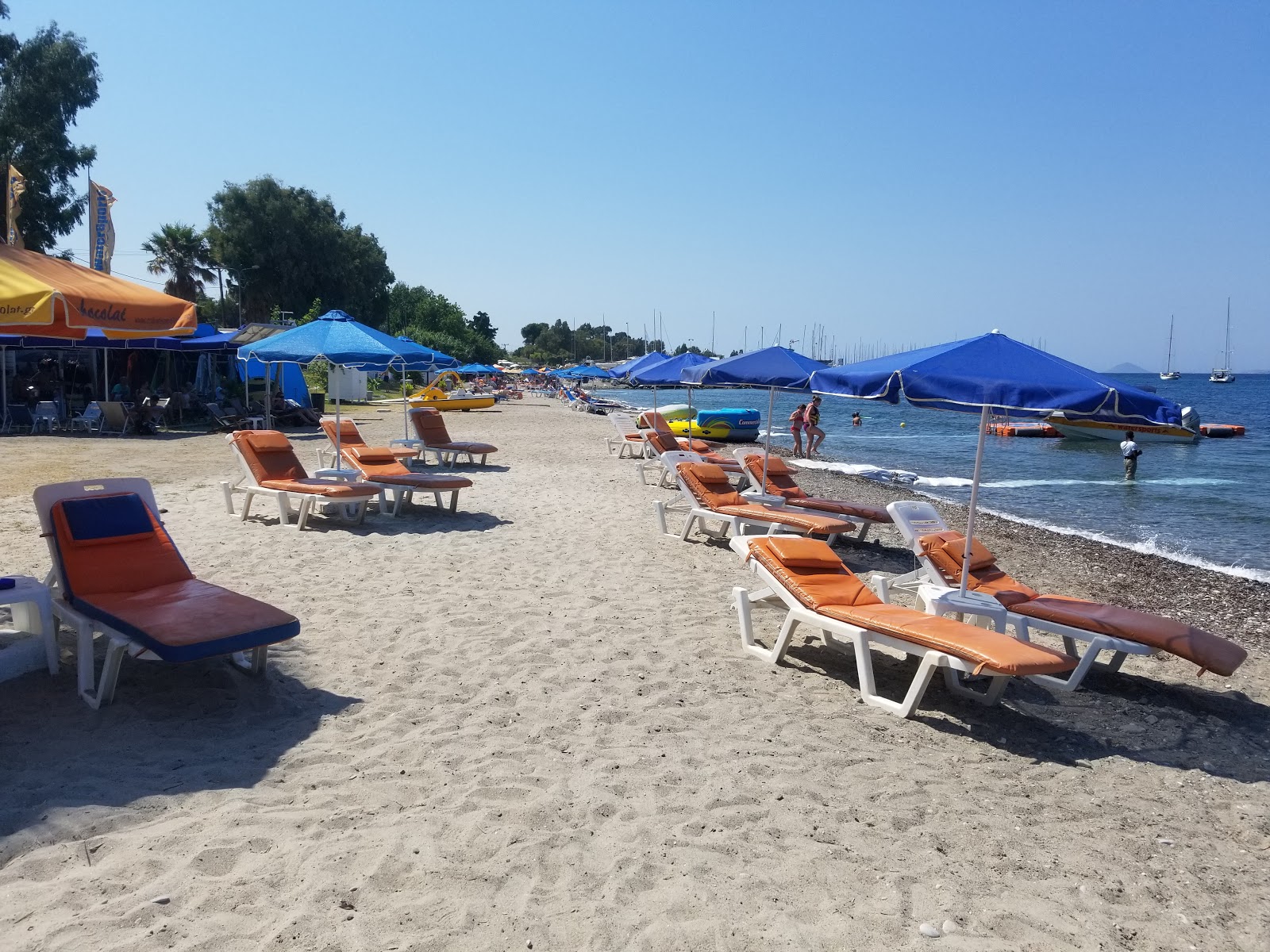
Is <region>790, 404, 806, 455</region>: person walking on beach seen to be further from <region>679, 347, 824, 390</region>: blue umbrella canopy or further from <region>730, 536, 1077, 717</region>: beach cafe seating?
<region>730, 536, 1077, 717</region>: beach cafe seating

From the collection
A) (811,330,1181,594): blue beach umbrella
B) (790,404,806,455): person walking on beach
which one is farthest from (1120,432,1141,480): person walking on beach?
(811,330,1181,594): blue beach umbrella

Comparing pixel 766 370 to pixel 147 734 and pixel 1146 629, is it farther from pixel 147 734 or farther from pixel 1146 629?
pixel 147 734

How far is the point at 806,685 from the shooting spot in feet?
16.3

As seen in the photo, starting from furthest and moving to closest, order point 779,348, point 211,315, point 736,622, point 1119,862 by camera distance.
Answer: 1. point 211,315
2. point 779,348
3. point 736,622
4. point 1119,862

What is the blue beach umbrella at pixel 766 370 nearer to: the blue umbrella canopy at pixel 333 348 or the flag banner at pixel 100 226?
the blue umbrella canopy at pixel 333 348

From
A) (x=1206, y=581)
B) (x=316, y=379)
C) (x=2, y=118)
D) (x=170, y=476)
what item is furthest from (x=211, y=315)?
(x=1206, y=581)

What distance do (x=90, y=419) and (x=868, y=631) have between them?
18997 mm

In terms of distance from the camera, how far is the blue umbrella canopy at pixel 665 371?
13945 mm

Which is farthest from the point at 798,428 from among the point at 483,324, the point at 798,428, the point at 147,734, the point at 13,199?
the point at 483,324

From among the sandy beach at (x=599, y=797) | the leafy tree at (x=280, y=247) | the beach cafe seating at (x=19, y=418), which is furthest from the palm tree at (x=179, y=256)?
the sandy beach at (x=599, y=797)

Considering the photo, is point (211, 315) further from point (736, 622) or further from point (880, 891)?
point (880, 891)

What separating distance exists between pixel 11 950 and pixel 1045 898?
3.18 meters

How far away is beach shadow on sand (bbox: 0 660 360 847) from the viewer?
3373 millimetres

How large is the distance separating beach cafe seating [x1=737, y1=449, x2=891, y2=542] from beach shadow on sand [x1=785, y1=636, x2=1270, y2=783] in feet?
10.8
